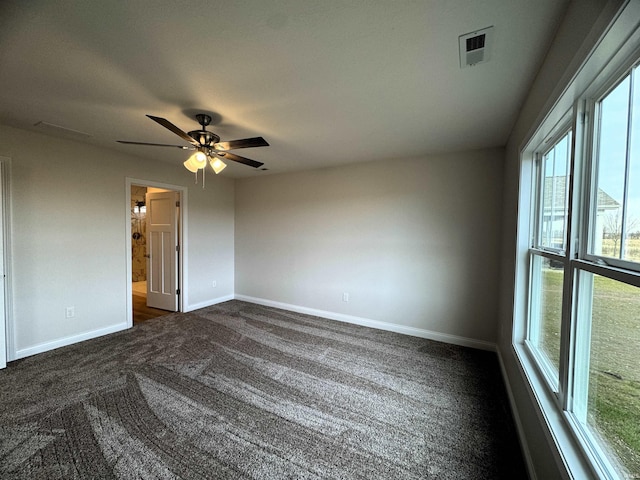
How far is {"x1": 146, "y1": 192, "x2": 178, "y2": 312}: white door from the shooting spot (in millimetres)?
4426

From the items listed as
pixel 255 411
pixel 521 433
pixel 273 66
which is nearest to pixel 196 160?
pixel 273 66

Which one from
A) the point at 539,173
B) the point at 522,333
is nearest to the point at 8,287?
the point at 522,333

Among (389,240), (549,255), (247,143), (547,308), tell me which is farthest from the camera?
(389,240)

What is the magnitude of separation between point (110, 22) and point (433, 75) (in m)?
1.87

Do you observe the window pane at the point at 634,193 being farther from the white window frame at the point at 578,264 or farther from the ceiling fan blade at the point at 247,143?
the ceiling fan blade at the point at 247,143

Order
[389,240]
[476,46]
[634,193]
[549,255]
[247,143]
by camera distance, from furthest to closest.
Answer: [389,240]
[247,143]
[549,255]
[476,46]
[634,193]

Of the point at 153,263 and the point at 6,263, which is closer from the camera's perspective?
the point at 6,263

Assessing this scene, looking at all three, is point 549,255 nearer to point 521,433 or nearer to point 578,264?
point 578,264

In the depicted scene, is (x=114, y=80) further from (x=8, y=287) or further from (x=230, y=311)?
(x=230, y=311)

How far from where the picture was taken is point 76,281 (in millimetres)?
A: 3215

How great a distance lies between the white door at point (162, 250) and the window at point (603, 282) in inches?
188

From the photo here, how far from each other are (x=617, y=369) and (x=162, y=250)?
530 centimetres

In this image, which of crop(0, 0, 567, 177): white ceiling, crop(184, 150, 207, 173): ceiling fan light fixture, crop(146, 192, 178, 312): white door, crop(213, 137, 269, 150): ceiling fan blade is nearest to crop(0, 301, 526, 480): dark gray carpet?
crop(146, 192, 178, 312): white door

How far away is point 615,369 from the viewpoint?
3.29ft
